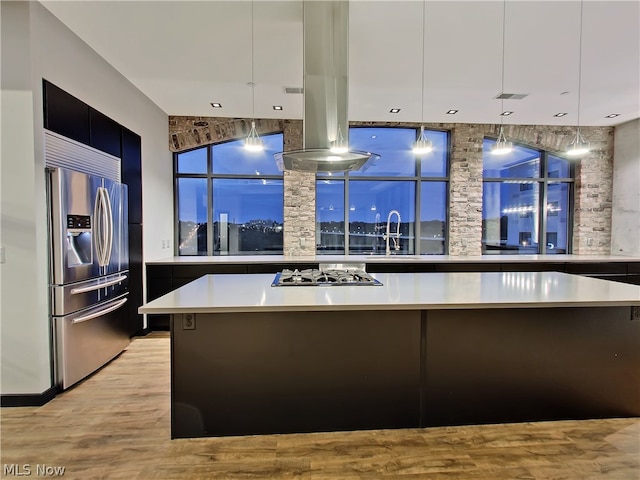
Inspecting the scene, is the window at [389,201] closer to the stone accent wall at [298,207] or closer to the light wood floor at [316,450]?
the stone accent wall at [298,207]

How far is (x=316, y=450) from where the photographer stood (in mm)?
1986

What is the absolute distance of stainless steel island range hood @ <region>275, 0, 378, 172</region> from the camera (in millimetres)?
2393

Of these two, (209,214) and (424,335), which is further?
(209,214)

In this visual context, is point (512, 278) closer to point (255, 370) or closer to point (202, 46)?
point (255, 370)

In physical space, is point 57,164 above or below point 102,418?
above

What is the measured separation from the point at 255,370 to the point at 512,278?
7.25 feet

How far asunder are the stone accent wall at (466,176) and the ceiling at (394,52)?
0.52 metres

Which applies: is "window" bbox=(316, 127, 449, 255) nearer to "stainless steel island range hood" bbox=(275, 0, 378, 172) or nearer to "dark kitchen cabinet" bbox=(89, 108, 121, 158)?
"stainless steel island range hood" bbox=(275, 0, 378, 172)

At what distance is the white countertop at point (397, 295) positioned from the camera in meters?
1.87

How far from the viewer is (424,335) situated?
2.21m

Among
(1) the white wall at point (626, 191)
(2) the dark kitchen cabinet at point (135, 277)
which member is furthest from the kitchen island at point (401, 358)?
(1) the white wall at point (626, 191)

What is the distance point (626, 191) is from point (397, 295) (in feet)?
16.7

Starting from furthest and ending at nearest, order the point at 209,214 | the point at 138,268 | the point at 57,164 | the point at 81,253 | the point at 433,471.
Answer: the point at 209,214
the point at 138,268
the point at 81,253
the point at 57,164
the point at 433,471

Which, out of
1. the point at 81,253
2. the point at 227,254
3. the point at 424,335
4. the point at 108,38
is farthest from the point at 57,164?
the point at 424,335
